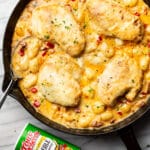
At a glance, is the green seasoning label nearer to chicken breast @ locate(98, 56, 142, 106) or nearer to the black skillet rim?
the black skillet rim

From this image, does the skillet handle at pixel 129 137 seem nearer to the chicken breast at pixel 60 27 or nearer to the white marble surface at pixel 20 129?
the white marble surface at pixel 20 129

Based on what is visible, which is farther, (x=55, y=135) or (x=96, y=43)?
(x=55, y=135)

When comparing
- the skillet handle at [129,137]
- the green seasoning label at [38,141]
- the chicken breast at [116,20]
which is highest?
the chicken breast at [116,20]

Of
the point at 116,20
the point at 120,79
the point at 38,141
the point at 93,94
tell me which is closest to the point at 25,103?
the point at 38,141

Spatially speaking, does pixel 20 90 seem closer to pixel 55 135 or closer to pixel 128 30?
pixel 55 135

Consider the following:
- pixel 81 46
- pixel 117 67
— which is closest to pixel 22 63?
pixel 81 46

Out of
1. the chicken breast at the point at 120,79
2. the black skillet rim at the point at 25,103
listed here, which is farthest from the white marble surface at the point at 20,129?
the chicken breast at the point at 120,79

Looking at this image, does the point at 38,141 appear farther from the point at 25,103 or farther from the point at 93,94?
the point at 93,94

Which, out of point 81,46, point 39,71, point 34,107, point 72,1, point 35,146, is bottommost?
point 35,146
